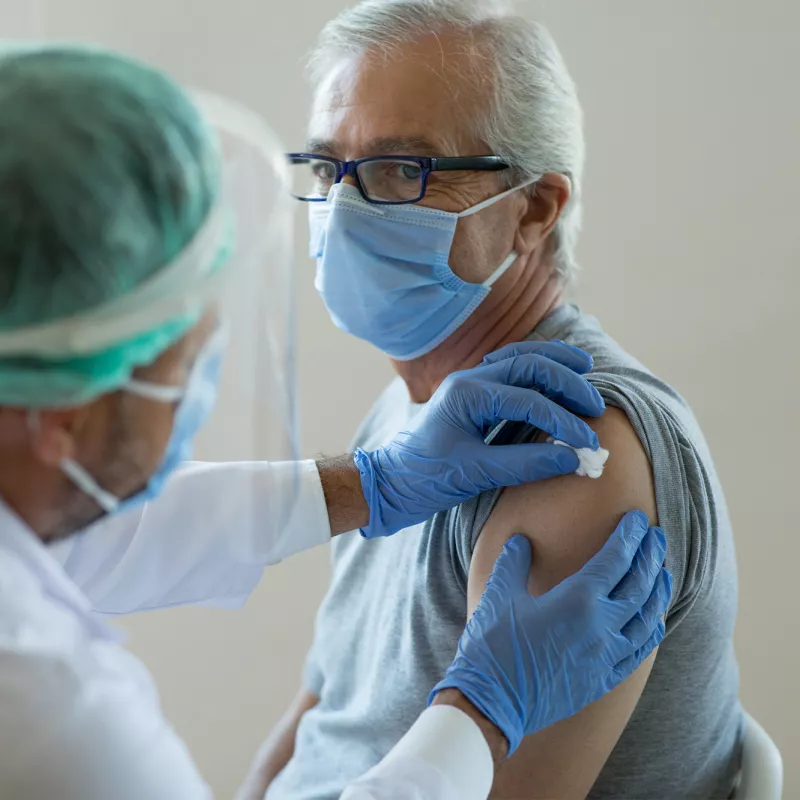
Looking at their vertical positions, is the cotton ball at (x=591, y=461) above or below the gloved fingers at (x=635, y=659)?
above

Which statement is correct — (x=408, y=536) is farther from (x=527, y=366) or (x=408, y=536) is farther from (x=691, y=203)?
(x=691, y=203)

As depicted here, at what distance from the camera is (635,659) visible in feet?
4.03

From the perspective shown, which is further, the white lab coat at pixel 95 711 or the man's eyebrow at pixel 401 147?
the man's eyebrow at pixel 401 147

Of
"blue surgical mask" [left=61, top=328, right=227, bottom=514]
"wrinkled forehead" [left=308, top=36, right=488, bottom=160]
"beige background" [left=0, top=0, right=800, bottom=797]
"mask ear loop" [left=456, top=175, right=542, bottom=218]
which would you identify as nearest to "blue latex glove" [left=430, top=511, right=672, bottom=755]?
"blue surgical mask" [left=61, top=328, right=227, bottom=514]

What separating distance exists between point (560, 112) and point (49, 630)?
1.14 metres

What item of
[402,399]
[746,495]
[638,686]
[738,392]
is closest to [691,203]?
[738,392]

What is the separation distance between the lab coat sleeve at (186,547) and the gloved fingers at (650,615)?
1.60 ft

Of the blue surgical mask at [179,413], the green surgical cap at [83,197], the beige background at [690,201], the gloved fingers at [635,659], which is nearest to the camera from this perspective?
the green surgical cap at [83,197]

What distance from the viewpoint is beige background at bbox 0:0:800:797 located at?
2.24 meters

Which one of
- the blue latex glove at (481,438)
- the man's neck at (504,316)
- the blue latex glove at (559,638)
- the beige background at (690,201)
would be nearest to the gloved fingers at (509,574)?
the blue latex glove at (559,638)

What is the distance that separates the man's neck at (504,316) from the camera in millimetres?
1570

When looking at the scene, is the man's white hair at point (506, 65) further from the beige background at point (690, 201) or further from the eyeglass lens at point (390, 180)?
the beige background at point (690, 201)

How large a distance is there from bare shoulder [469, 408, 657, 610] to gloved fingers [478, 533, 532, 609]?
0.9 inches

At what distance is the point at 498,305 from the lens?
1.57 meters
